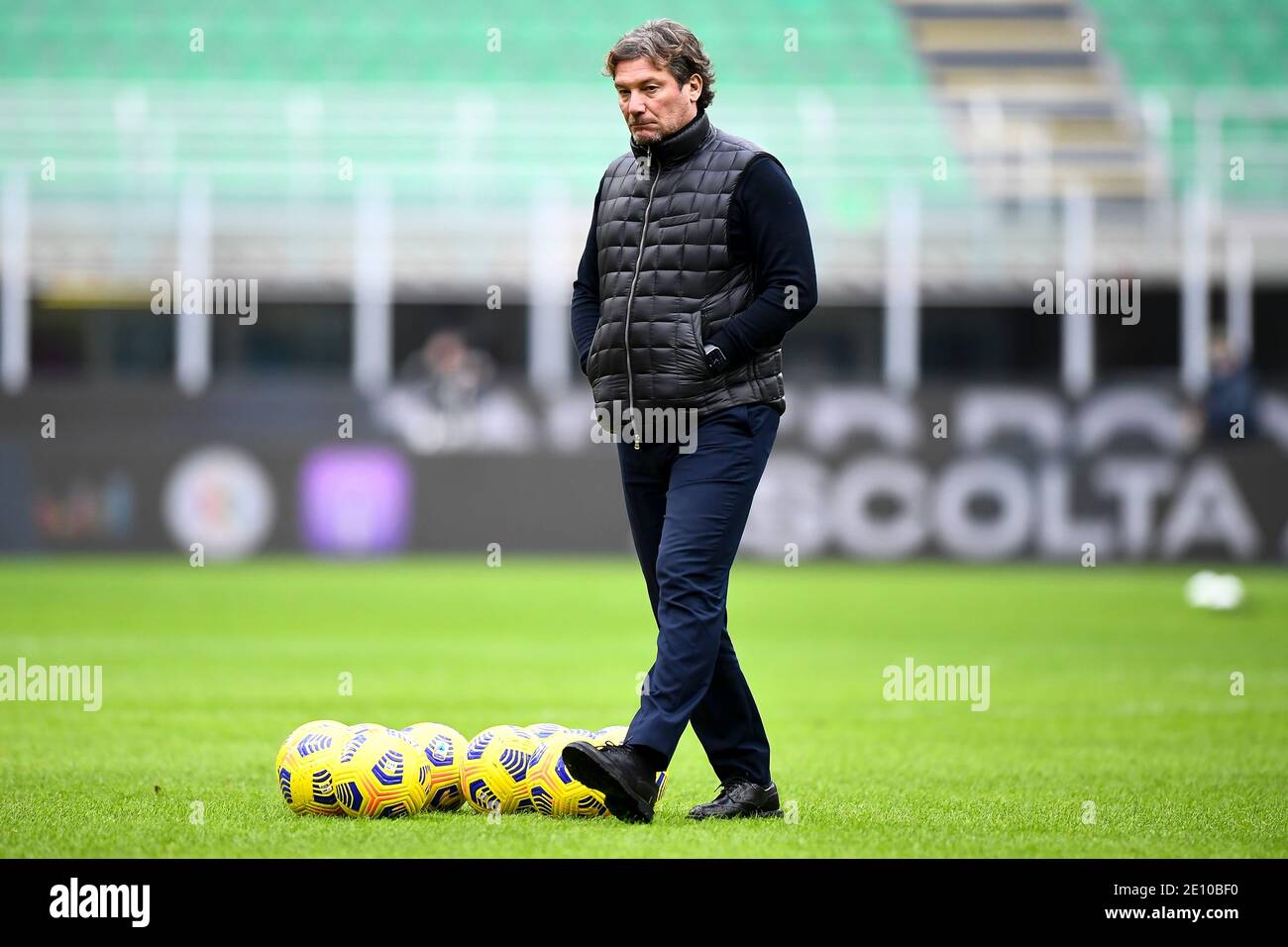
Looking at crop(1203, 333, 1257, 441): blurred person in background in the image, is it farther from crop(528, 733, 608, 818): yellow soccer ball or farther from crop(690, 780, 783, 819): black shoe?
crop(528, 733, 608, 818): yellow soccer ball

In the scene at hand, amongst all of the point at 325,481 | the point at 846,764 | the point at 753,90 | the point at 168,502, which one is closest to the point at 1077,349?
the point at 753,90

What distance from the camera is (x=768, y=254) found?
5078 mm

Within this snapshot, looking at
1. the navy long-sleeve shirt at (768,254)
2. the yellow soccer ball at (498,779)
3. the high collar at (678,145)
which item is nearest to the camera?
the navy long-sleeve shirt at (768,254)

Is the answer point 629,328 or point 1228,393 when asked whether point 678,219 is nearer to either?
point 629,328

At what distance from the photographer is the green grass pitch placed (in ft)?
16.7

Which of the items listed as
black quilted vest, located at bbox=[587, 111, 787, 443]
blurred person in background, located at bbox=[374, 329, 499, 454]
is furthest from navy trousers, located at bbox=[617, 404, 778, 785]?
blurred person in background, located at bbox=[374, 329, 499, 454]

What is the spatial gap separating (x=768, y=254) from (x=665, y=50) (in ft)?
2.10

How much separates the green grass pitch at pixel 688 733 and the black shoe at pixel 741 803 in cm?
12

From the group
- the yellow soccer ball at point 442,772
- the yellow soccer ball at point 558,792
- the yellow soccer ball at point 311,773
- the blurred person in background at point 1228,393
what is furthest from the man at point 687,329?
the blurred person in background at point 1228,393

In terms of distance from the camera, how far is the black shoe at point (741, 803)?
5332 mm

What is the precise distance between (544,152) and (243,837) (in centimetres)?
1972

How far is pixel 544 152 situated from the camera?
24.0m

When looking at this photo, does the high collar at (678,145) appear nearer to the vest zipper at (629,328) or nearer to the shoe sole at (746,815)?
the vest zipper at (629,328)

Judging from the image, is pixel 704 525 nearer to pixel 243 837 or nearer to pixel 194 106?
pixel 243 837
